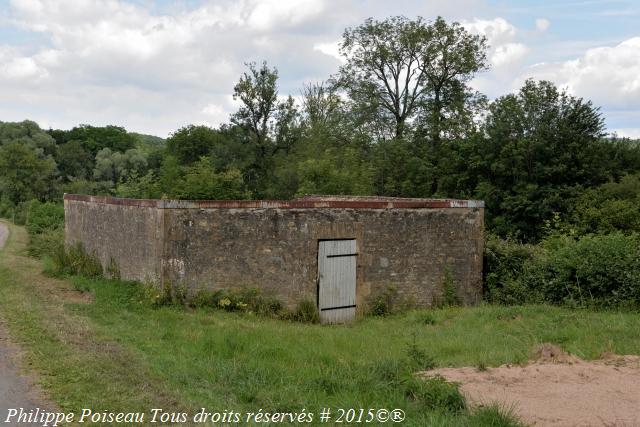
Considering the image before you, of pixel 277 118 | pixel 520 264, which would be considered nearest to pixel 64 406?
pixel 520 264

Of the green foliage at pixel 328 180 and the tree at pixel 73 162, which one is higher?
the tree at pixel 73 162

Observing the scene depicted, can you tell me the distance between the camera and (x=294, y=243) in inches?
488

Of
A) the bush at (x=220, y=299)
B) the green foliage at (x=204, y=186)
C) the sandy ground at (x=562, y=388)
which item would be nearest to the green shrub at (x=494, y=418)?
the sandy ground at (x=562, y=388)

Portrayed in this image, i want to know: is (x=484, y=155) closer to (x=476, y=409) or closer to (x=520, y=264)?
(x=520, y=264)

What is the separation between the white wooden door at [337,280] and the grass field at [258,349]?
85 centimetres

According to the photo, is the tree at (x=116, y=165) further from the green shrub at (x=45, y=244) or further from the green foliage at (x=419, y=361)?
the green foliage at (x=419, y=361)

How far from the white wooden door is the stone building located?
2 centimetres

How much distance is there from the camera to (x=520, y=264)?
564 inches

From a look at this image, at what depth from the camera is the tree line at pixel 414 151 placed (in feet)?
86.2

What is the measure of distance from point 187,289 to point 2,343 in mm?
4236

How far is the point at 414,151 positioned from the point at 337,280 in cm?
2276

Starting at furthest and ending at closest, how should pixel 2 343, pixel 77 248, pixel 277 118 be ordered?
pixel 277 118 < pixel 77 248 < pixel 2 343

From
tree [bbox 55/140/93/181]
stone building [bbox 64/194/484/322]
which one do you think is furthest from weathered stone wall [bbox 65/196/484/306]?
tree [bbox 55/140/93/181]

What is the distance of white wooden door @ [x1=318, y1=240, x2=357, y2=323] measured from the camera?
12.5 m
